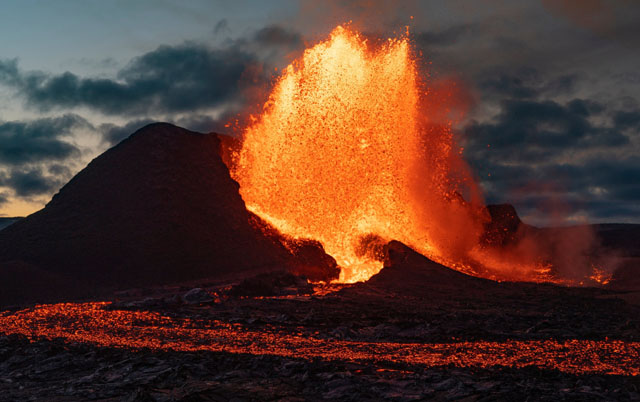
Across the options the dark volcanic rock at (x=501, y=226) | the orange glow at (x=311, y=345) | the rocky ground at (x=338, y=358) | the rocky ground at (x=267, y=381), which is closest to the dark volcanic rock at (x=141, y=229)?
the rocky ground at (x=338, y=358)

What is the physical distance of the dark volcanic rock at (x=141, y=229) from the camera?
129 feet

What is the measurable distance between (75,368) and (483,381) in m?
9.26

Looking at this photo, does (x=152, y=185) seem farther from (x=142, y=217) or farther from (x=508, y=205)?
(x=508, y=205)

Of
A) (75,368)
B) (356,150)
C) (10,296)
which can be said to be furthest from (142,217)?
(75,368)

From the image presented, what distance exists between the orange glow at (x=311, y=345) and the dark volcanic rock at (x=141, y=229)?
49.9ft

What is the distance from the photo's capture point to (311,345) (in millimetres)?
17391

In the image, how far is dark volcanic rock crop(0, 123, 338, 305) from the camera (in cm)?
3928

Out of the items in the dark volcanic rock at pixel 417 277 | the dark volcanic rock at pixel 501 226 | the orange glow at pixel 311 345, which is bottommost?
the orange glow at pixel 311 345

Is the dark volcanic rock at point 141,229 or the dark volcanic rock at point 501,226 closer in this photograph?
the dark volcanic rock at point 141,229

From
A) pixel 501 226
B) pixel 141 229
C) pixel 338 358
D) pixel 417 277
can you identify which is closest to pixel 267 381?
pixel 338 358

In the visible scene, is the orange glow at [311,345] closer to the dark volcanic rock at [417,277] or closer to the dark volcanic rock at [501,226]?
the dark volcanic rock at [417,277]

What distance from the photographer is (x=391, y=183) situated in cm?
4406

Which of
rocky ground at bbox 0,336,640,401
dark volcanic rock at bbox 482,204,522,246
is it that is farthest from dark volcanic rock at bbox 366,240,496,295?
dark volcanic rock at bbox 482,204,522,246

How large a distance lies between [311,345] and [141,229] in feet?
94.0
